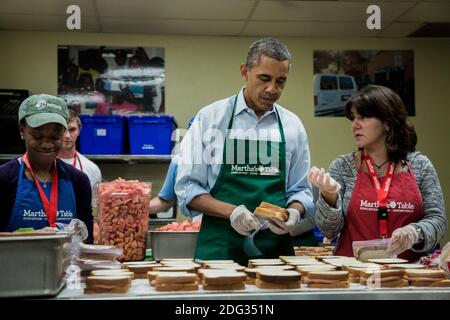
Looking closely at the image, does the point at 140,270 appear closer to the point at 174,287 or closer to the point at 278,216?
the point at 174,287

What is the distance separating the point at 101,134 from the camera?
4.84 meters

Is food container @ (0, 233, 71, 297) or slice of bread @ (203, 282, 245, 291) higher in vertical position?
food container @ (0, 233, 71, 297)

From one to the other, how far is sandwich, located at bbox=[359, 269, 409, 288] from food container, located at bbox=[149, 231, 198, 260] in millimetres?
1240

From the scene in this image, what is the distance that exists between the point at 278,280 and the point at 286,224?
60 cm

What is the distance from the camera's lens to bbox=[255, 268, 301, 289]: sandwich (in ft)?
4.68

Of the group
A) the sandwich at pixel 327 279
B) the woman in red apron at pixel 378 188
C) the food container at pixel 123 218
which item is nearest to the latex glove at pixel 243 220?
the woman in red apron at pixel 378 188

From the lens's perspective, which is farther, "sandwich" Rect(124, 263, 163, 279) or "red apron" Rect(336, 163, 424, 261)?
"red apron" Rect(336, 163, 424, 261)

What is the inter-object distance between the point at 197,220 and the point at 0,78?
3070 mm

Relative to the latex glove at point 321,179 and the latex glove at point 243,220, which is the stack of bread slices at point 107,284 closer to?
the latex glove at point 243,220

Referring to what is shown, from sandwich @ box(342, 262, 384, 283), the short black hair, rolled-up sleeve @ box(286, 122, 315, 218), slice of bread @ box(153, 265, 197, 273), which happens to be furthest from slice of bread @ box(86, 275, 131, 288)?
the short black hair

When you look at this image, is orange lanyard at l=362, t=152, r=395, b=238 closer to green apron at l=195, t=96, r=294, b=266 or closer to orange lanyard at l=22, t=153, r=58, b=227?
green apron at l=195, t=96, r=294, b=266

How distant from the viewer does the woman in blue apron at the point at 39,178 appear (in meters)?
2.02
